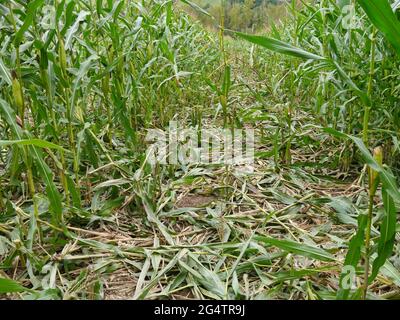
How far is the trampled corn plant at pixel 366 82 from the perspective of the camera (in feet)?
2.16

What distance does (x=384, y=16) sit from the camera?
63 centimetres

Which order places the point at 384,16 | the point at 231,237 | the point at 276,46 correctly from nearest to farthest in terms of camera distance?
the point at 384,16
the point at 276,46
the point at 231,237

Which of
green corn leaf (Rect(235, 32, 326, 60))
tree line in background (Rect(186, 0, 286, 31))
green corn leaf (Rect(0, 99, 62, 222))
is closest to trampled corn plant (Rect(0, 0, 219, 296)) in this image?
green corn leaf (Rect(0, 99, 62, 222))

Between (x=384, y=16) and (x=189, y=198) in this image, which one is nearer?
(x=384, y=16)

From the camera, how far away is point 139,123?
2.00m

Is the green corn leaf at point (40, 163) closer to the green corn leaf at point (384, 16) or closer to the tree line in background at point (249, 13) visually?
the green corn leaf at point (384, 16)

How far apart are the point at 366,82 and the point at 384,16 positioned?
0.86 meters

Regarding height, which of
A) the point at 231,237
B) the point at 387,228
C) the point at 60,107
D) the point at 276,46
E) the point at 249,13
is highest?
the point at 249,13

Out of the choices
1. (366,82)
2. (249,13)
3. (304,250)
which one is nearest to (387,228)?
(304,250)

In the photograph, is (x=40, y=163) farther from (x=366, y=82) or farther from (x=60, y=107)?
(x=366, y=82)

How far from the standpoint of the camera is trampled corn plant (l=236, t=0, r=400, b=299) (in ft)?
2.16

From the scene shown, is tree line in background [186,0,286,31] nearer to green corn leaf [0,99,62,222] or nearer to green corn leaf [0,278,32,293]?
green corn leaf [0,99,62,222]
